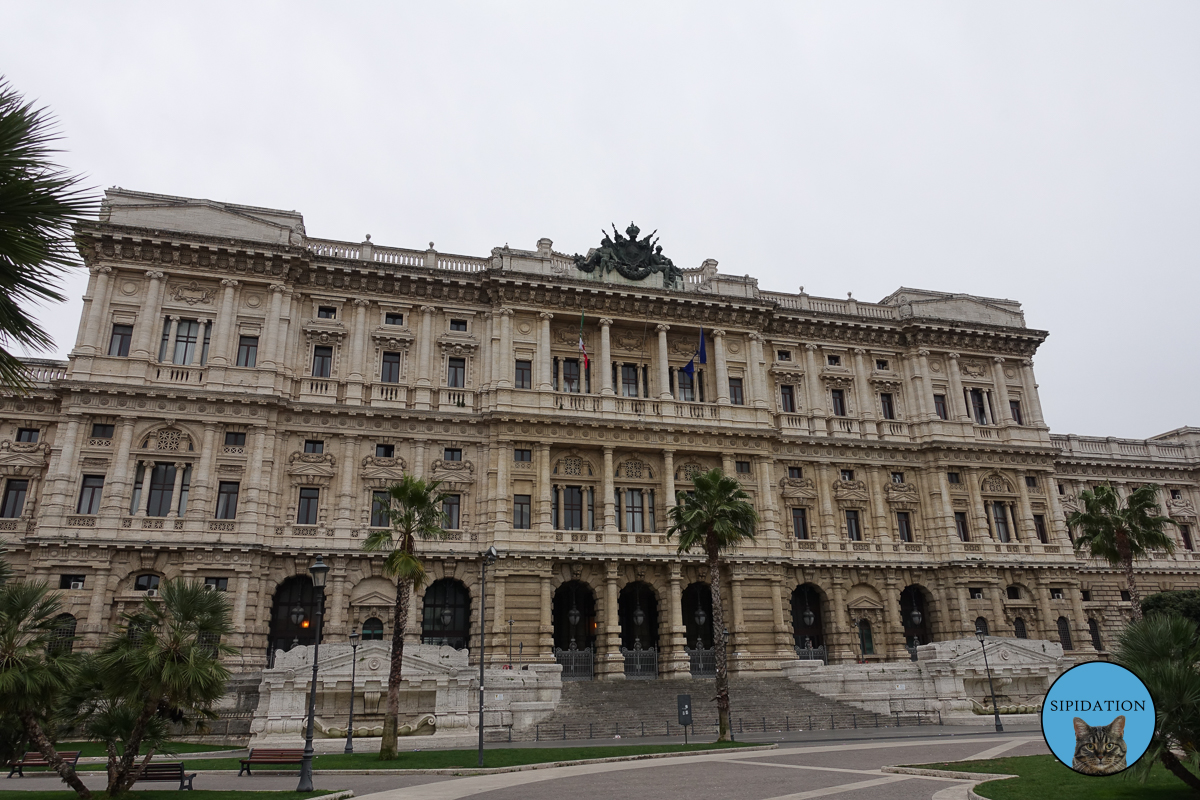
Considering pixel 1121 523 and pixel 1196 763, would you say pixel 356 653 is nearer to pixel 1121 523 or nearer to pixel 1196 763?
→ pixel 1196 763

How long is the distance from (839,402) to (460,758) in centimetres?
3605

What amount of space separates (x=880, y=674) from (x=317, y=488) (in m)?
30.2

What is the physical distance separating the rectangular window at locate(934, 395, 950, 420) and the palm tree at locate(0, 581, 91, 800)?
50.2 m

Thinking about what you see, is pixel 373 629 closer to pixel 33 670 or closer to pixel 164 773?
pixel 164 773

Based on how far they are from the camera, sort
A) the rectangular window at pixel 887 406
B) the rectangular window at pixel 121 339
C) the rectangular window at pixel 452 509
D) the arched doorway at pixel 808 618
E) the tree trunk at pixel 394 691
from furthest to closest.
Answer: the rectangular window at pixel 887 406 < the arched doorway at pixel 808 618 < the rectangular window at pixel 452 509 < the rectangular window at pixel 121 339 < the tree trunk at pixel 394 691

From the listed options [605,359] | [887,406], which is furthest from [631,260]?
[887,406]

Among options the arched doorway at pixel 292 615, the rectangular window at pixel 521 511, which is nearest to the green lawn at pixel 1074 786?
the rectangular window at pixel 521 511

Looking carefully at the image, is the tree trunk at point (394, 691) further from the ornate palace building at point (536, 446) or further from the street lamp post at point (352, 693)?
the ornate palace building at point (536, 446)

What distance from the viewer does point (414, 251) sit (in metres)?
45.8

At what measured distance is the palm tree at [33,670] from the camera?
50.3 ft

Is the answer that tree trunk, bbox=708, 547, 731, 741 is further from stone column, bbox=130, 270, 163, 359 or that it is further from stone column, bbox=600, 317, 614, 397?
stone column, bbox=130, 270, 163, 359

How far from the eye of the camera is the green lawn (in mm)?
13891

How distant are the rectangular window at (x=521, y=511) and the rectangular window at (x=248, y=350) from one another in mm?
15627

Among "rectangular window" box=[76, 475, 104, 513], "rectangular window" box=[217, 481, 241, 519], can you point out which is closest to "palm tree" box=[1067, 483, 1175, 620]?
"rectangular window" box=[217, 481, 241, 519]
